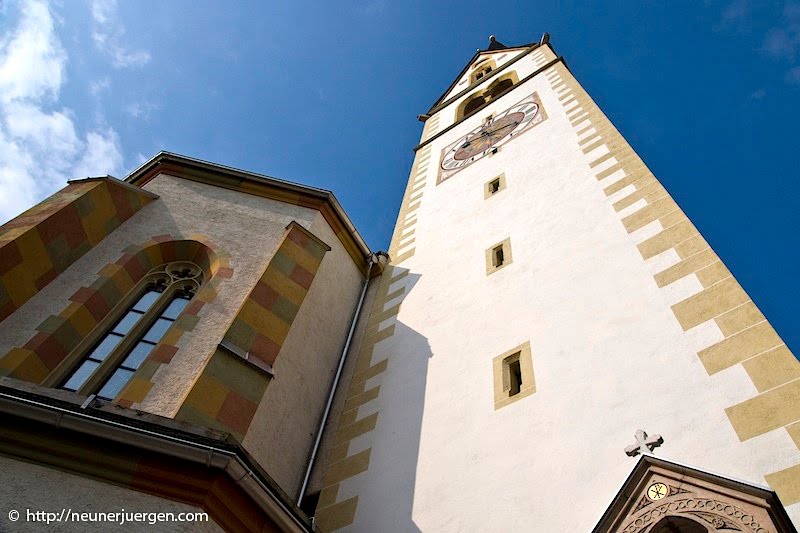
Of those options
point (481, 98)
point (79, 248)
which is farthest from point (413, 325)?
point (481, 98)

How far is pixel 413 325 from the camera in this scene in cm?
910

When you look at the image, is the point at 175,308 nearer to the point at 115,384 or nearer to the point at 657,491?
the point at 115,384

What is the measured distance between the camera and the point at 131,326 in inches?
293

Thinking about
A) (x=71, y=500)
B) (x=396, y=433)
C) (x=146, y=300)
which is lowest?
(x=71, y=500)

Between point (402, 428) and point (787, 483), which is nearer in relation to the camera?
point (787, 483)

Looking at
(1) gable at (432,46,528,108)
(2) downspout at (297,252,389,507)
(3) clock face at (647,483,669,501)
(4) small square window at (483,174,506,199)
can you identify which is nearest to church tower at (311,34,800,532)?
(3) clock face at (647,483,669,501)

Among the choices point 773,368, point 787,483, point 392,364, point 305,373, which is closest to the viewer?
point 787,483

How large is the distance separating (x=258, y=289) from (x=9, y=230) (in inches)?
107

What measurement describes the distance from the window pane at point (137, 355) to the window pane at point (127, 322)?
0.94ft

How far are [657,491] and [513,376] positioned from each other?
263 centimetres

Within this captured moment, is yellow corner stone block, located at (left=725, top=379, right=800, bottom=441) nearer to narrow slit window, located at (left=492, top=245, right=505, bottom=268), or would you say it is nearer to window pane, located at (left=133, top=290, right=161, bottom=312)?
narrow slit window, located at (left=492, top=245, right=505, bottom=268)

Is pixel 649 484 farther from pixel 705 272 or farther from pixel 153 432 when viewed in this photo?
pixel 153 432

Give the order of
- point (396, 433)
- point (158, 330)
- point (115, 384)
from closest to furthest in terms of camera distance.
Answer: point (115, 384)
point (396, 433)
point (158, 330)

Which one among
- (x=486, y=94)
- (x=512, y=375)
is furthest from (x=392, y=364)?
(x=486, y=94)
